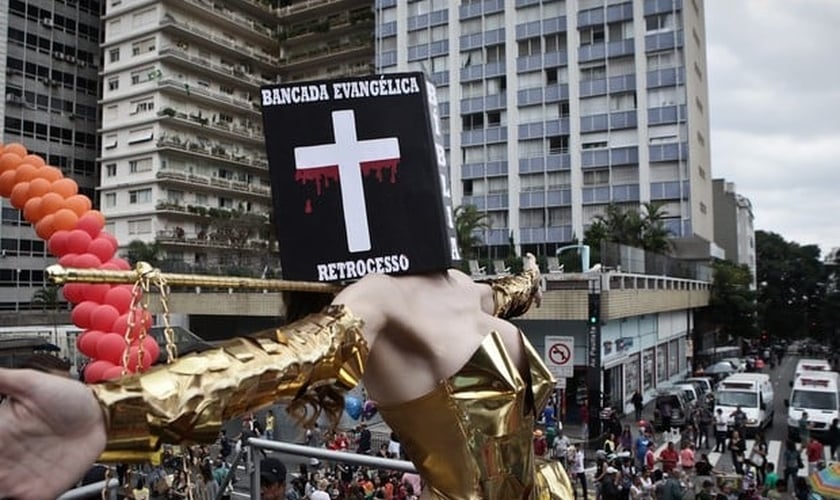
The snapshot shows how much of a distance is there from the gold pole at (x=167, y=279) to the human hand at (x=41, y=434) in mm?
382

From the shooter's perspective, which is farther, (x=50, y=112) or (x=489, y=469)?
(x=50, y=112)

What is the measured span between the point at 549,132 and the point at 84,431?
42983mm

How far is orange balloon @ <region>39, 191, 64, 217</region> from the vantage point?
343 cm

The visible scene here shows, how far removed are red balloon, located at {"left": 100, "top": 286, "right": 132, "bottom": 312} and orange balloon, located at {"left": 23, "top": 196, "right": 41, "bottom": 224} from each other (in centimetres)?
64

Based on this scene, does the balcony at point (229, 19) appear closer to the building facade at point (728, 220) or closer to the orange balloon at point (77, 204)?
the building facade at point (728, 220)

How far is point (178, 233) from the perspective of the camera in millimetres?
43250

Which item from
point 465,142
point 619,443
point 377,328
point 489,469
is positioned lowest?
point 619,443

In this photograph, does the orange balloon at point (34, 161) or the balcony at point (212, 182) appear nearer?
the orange balloon at point (34, 161)

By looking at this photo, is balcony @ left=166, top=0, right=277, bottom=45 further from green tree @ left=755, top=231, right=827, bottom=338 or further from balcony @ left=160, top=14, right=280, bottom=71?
green tree @ left=755, top=231, right=827, bottom=338

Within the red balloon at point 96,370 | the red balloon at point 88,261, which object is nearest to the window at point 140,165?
the red balloon at point 88,261

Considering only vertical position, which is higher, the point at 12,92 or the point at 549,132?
the point at 12,92

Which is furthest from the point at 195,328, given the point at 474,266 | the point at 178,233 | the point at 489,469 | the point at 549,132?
the point at 489,469

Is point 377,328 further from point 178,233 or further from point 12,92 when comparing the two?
point 12,92

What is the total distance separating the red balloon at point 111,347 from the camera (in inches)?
118
